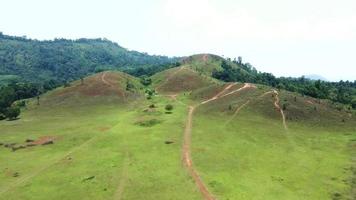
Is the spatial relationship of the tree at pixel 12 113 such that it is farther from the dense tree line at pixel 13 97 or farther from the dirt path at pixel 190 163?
the dirt path at pixel 190 163

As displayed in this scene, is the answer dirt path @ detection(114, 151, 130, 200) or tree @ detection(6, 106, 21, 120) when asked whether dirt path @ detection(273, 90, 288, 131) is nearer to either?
dirt path @ detection(114, 151, 130, 200)


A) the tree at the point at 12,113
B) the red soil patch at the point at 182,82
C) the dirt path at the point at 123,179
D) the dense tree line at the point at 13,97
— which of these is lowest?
the dirt path at the point at 123,179

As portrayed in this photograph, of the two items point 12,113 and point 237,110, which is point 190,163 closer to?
point 237,110

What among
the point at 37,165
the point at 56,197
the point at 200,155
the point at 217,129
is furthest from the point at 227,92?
the point at 56,197

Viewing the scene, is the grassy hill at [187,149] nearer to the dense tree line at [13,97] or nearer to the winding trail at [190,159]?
the winding trail at [190,159]

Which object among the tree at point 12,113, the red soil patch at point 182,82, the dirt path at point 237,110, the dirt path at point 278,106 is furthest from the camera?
the red soil patch at point 182,82

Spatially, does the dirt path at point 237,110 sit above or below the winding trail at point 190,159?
above

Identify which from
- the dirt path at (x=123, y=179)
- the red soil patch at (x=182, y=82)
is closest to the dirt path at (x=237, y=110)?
the dirt path at (x=123, y=179)

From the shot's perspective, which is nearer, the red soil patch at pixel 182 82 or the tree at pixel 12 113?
the tree at pixel 12 113

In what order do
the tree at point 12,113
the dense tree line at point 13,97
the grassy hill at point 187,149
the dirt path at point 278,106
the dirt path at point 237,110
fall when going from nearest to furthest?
the grassy hill at point 187,149 → the dirt path at point 278,106 → the dirt path at point 237,110 → the tree at point 12,113 → the dense tree line at point 13,97
